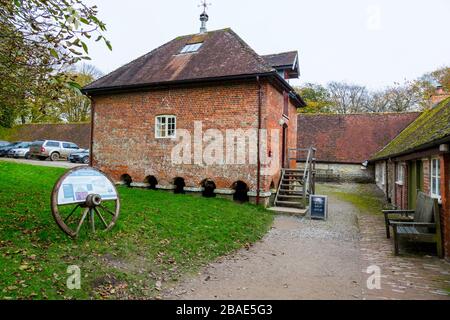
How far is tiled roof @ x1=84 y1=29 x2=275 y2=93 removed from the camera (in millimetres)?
13183

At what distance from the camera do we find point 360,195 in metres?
19.6

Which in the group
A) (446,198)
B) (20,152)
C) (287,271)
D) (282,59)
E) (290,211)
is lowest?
(287,271)

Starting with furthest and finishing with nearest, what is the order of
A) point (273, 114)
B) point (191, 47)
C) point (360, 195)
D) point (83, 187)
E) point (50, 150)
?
point (50, 150), point (360, 195), point (191, 47), point (273, 114), point (83, 187)

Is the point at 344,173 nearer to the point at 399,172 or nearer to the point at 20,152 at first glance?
the point at 399,172

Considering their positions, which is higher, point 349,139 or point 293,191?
point 349,139

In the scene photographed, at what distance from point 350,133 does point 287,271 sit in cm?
2149

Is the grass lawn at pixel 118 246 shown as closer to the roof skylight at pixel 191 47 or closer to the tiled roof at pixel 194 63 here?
the tiled roof at pixel 194 63

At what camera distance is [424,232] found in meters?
7.55

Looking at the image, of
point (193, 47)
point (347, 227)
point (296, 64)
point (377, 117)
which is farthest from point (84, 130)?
point (347, 227)

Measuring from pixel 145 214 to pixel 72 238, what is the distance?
281 centimetres

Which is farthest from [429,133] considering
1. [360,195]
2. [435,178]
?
[360,195]

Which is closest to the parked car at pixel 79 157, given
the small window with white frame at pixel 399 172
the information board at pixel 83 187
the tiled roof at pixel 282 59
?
the tiled roof at pixel 282 59

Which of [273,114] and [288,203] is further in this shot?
[273,114]

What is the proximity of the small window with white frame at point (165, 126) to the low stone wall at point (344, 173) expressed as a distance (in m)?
13.2
